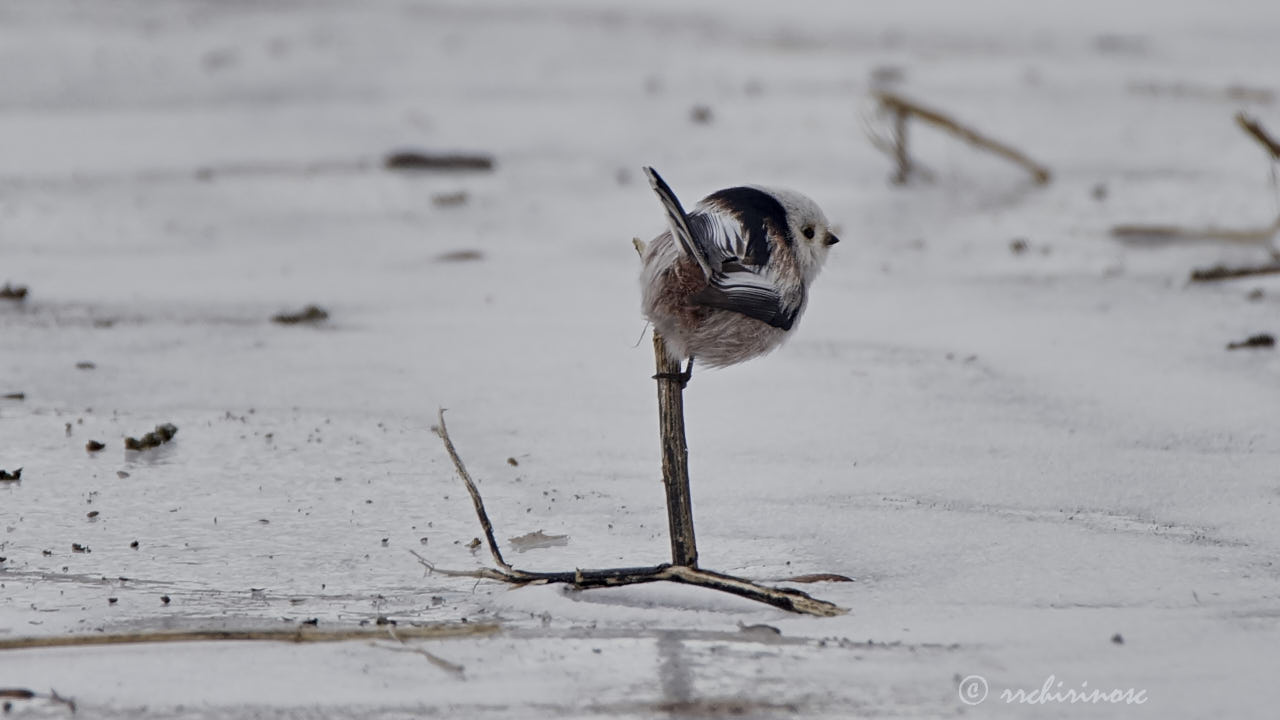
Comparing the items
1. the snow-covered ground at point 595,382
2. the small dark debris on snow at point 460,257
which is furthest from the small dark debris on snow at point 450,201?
the small dark debris on snow at point 460,257

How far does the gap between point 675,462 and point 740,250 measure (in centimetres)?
43

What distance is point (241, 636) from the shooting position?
2.35m

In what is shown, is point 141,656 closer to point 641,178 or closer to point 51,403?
point 51,403

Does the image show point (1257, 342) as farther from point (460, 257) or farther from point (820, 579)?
point (460, 257)

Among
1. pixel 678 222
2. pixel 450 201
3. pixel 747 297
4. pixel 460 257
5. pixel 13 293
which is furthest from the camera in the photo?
pixel 450 201

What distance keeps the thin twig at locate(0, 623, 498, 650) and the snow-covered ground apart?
2 centimetres

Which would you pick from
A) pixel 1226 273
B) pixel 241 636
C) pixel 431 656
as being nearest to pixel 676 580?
pixel 431 656

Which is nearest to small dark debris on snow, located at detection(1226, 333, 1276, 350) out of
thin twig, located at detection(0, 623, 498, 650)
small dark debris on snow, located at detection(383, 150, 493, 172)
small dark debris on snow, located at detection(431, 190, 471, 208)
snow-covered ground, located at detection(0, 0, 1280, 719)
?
snow-covered ground, located at detection(0, 0, 1280, 719)

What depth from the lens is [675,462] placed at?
257 centimetres

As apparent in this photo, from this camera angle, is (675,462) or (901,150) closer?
(675,462)

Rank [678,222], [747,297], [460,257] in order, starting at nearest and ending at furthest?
[678,222] < [747,297] < [460,257]

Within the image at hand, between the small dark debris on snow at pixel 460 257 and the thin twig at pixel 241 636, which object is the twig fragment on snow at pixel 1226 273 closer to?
the small dark debris on snow at pixel 460 257

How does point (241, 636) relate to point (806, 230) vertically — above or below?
below

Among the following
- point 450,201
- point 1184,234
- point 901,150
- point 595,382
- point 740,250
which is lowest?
point 595,382
